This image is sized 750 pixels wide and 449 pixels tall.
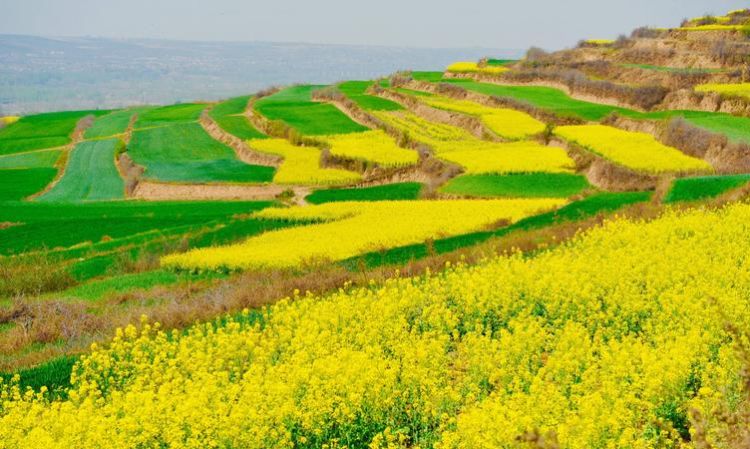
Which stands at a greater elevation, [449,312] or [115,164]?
[449,312]

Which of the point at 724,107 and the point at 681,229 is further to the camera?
the point at 724,107

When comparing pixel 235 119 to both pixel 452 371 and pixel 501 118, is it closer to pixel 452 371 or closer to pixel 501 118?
pixel 501 118

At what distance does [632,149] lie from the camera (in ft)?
130

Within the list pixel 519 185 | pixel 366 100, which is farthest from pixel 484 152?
pixel 366 100

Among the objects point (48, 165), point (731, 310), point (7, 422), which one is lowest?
point (48, 165)

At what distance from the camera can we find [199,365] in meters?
13.1

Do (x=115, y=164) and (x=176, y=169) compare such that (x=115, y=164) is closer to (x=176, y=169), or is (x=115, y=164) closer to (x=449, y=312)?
(x=176, y=169)

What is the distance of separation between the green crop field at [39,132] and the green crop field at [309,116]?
20.8 meters

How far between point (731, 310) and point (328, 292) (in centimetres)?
880

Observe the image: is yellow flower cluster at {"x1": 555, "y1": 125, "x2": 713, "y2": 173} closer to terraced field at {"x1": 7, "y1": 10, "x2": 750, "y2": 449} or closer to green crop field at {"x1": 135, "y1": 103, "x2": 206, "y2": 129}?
terraced field at {"x1": 7, "y1": 10, "x2": 750, "y2": 449}

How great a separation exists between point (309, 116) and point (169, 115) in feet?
83.4

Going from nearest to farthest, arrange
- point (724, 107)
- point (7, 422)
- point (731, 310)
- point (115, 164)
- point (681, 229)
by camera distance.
A: point (7, 422) → point (731, 310) → point (681, 229) → point (724, 107) → point (115, 164)

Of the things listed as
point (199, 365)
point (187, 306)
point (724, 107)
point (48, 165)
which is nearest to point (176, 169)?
point (48, 165)

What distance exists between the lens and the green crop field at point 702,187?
26.5 metres
